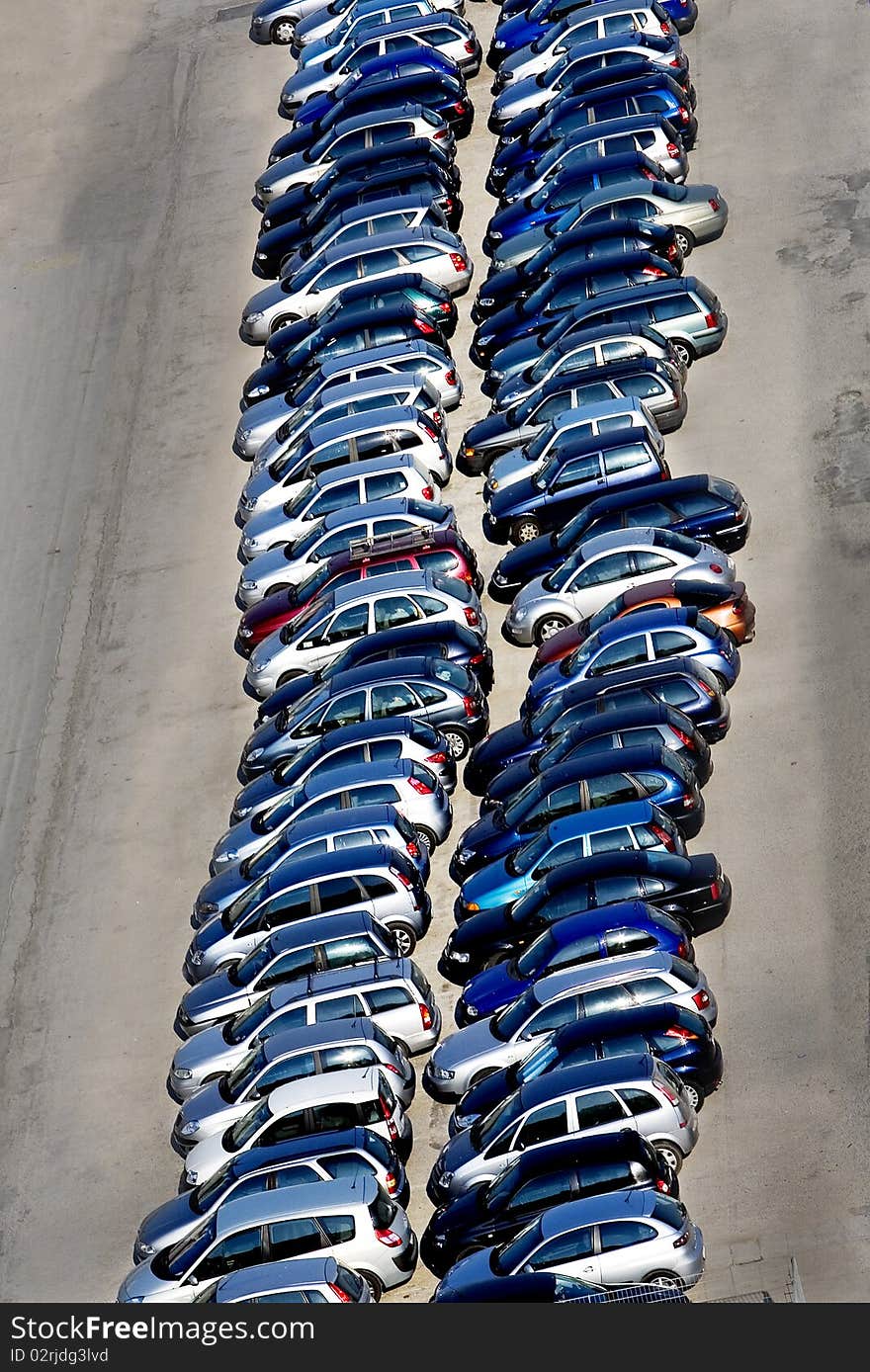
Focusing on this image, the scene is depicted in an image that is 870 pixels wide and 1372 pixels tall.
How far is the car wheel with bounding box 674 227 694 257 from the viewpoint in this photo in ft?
97.1

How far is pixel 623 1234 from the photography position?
17.6 meters

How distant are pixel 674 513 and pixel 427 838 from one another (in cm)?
503

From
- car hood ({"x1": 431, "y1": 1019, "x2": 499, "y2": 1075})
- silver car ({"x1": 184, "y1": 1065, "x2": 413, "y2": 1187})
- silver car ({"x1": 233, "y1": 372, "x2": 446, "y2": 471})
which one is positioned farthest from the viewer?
silver car ({"x1": 233, "y1": 372, "x2": 446, "y2": 471})

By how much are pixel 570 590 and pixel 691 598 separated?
1.68m

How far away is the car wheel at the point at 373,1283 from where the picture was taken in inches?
739

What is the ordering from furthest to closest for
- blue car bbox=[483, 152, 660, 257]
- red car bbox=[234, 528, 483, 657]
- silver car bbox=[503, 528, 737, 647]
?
blue car bbox=[483, 152, 660, 257] → red car bbox=[234, 528, 483, 657] → silver car bbox=[503, 528, 737, 647]

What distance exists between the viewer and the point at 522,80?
3412cm

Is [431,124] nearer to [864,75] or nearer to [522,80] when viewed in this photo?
[522,80]

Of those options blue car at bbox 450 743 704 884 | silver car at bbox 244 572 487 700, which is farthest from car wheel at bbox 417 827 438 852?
silver car at bbox 244 572 487 700

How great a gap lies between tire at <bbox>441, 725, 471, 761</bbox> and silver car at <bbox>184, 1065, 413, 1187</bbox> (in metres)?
4.99

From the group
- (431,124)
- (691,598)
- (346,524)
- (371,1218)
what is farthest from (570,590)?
(431,124)

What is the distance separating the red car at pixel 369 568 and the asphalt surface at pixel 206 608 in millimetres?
916

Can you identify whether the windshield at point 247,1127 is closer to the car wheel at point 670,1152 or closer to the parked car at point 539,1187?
the parked car at point 539,1187

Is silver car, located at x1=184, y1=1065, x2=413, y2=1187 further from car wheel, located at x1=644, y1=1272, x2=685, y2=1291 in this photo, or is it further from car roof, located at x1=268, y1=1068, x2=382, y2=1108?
car wheel, located at x1=644, y1=1272, x2=685, y2=1291
